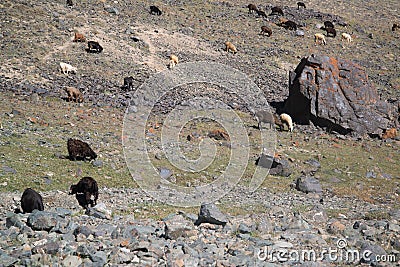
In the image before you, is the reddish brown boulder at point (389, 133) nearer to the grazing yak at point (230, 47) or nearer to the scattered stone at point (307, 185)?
the scattered stone at point (307, 185)

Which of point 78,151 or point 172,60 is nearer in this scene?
point 78,151

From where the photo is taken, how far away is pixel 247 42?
3691cm

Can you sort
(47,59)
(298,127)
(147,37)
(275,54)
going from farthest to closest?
(275,54) < (147,37) < (47,59) < (298,127)

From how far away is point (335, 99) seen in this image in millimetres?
25797

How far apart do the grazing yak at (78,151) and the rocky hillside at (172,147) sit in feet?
1.38

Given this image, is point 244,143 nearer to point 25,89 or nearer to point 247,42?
point 25,89

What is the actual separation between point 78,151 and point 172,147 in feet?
14.1

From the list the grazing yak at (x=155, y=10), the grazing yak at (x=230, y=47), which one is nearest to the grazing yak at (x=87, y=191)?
the grazing yak at (x=230, y=47)

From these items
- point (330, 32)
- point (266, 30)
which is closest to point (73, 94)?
point (266, 30)

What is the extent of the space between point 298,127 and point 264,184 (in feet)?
30.2

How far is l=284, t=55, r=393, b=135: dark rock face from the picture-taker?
2533 cm

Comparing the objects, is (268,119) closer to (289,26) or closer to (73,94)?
(73,94)

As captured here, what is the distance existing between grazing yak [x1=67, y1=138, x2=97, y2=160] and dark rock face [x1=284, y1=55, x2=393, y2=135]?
13.4 meters

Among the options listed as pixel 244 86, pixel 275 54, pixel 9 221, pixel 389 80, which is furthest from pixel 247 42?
pixel 9 221
